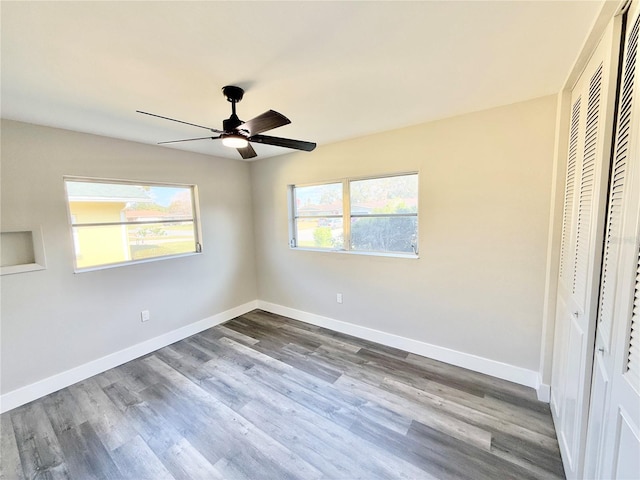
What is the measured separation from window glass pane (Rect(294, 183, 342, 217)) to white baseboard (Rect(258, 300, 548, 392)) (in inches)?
56.9

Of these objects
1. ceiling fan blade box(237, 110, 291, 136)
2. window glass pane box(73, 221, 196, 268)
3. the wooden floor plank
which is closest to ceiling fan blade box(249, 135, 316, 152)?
ceiling fan blade box(237, 110, 291, 136)

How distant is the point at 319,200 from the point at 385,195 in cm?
96

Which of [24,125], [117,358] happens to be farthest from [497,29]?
[117,358]

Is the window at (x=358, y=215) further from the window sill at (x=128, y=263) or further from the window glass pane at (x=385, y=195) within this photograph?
the window sill at (x=128, y=263)

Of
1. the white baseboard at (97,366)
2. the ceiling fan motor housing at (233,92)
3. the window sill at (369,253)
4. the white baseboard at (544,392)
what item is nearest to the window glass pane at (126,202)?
the white baseboard at (97,366)

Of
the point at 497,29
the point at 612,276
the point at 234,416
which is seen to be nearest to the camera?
the point at 612,276

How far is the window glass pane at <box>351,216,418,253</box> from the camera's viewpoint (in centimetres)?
283

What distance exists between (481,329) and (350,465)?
1.66 metres

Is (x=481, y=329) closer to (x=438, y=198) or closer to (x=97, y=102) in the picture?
(x=438, y=198)

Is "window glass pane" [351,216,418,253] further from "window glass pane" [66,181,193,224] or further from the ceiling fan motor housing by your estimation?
"window glass pane" [66,181,193,224]

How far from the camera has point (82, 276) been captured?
256cm

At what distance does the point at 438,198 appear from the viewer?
100 inches

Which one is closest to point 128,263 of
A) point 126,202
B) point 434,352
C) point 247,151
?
point 126,202

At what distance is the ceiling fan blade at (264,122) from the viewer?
153cm
